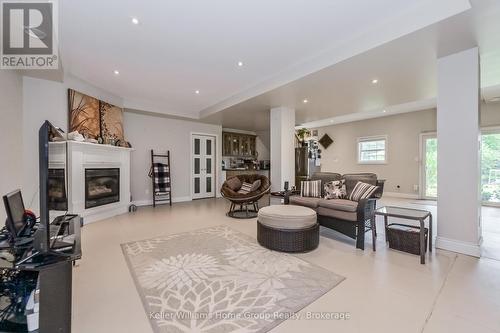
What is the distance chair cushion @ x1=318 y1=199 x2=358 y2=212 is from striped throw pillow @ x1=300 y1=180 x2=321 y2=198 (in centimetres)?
43

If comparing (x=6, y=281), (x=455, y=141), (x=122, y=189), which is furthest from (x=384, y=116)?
(x=6, y=281)

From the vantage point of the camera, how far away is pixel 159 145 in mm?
6469

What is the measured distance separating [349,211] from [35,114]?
17.2ft

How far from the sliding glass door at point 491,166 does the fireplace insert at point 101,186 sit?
9.12 m

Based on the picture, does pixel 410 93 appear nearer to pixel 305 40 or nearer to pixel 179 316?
pixel 305 40

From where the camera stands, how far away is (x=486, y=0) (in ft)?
6.64

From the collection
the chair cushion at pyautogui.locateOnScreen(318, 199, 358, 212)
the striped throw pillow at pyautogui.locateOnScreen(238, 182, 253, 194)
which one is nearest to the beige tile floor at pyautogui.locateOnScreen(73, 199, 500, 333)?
the chair cushion at pyautogui.locateOnScreen(318, 199, 358, 212)

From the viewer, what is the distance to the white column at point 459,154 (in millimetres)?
2740

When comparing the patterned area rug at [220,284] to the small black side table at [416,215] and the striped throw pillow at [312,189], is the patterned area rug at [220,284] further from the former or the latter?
the striped throw pillow at [312,189]

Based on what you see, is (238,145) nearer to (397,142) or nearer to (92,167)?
(92,167)

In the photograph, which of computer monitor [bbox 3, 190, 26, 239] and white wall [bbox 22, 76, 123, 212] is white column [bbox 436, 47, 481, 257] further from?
white wall [bbox 22, 76, 123, 212]

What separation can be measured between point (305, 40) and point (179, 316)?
3.35 metres

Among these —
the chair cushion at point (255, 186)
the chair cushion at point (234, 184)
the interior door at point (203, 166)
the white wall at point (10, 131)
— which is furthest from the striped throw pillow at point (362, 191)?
the interior door at point (203, 166)

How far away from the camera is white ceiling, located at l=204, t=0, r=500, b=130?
2396mm
